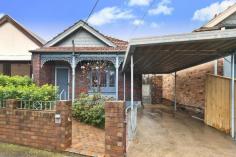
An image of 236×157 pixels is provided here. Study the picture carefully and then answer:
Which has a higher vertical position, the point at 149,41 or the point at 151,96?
the point at 149,41

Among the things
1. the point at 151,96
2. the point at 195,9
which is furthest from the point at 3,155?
the point at 195,9

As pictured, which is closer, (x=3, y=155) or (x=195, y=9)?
(x=3, y=155)

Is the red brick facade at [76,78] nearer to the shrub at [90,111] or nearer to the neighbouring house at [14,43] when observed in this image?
the neighbouring house at [14,43]

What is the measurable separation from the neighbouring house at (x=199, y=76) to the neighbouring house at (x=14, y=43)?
9.57 m

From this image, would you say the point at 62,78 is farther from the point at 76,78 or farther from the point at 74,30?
the point at 74,30

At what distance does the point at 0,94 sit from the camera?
9633 millimetres

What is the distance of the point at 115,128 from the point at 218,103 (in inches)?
237

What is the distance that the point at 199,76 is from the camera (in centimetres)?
1584

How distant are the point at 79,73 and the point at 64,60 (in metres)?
1.46

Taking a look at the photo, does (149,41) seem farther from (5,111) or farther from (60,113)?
(5,111)

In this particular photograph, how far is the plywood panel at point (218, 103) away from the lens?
36.7 feet

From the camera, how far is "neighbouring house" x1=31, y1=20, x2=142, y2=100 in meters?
17.6

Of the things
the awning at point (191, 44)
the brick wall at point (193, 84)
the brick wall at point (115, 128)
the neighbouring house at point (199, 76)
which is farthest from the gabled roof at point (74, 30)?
the brick wall at point (115, 128)

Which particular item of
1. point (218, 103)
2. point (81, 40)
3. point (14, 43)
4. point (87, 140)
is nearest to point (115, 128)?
point (87, 140)
